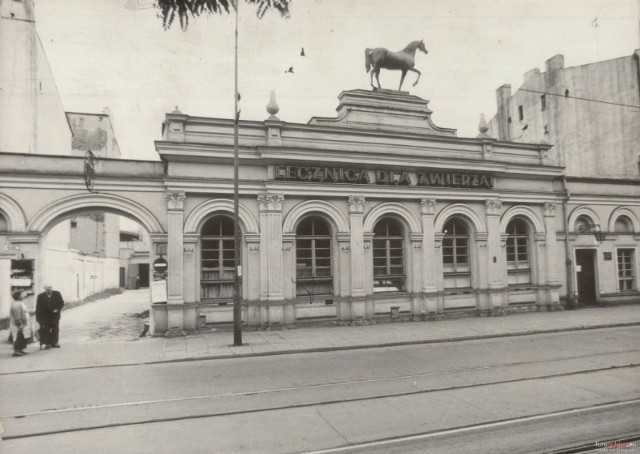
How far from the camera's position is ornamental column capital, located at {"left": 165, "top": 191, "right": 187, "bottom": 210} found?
1433cm

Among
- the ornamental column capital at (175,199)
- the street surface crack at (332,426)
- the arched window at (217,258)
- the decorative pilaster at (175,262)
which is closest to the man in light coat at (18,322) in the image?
the decorative pilaster at (175,262)

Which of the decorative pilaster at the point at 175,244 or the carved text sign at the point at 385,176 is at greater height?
the carved text sign at the point at 385,176

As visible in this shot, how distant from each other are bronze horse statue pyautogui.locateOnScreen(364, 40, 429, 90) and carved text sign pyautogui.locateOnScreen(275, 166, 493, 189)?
146 inches

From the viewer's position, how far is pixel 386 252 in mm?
17016

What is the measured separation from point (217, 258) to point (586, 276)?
1710 centimetres

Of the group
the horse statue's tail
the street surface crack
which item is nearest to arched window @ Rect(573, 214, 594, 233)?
the horse statue's tail

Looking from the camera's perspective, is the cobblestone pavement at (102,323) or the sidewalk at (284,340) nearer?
the sidewalk at (284,340)

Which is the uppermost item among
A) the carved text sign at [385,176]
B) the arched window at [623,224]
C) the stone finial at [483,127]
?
the stone finial at [483,127]

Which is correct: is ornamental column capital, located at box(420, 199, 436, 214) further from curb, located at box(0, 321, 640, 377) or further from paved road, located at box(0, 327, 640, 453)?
paved road, located at box(0, 327, 640, 453)

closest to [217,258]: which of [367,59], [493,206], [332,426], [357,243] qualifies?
[357,243]

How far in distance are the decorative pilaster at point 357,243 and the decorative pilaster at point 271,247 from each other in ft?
8.73

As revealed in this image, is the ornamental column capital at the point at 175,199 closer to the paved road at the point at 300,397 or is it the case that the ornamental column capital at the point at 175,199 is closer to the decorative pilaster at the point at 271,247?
the decorative pilaster at the point at 271,247

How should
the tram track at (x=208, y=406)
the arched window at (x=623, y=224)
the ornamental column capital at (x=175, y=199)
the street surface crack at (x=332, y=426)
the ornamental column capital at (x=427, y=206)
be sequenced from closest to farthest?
the street surface crack at (x=332, y=426), the tram track at (x=208, y=406), the ornamental column capital at (x=175, y=199), the ornamental column capital at (x=427, y=206), the arched window at (x=623, y=224)

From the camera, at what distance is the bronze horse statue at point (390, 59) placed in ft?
56.7
